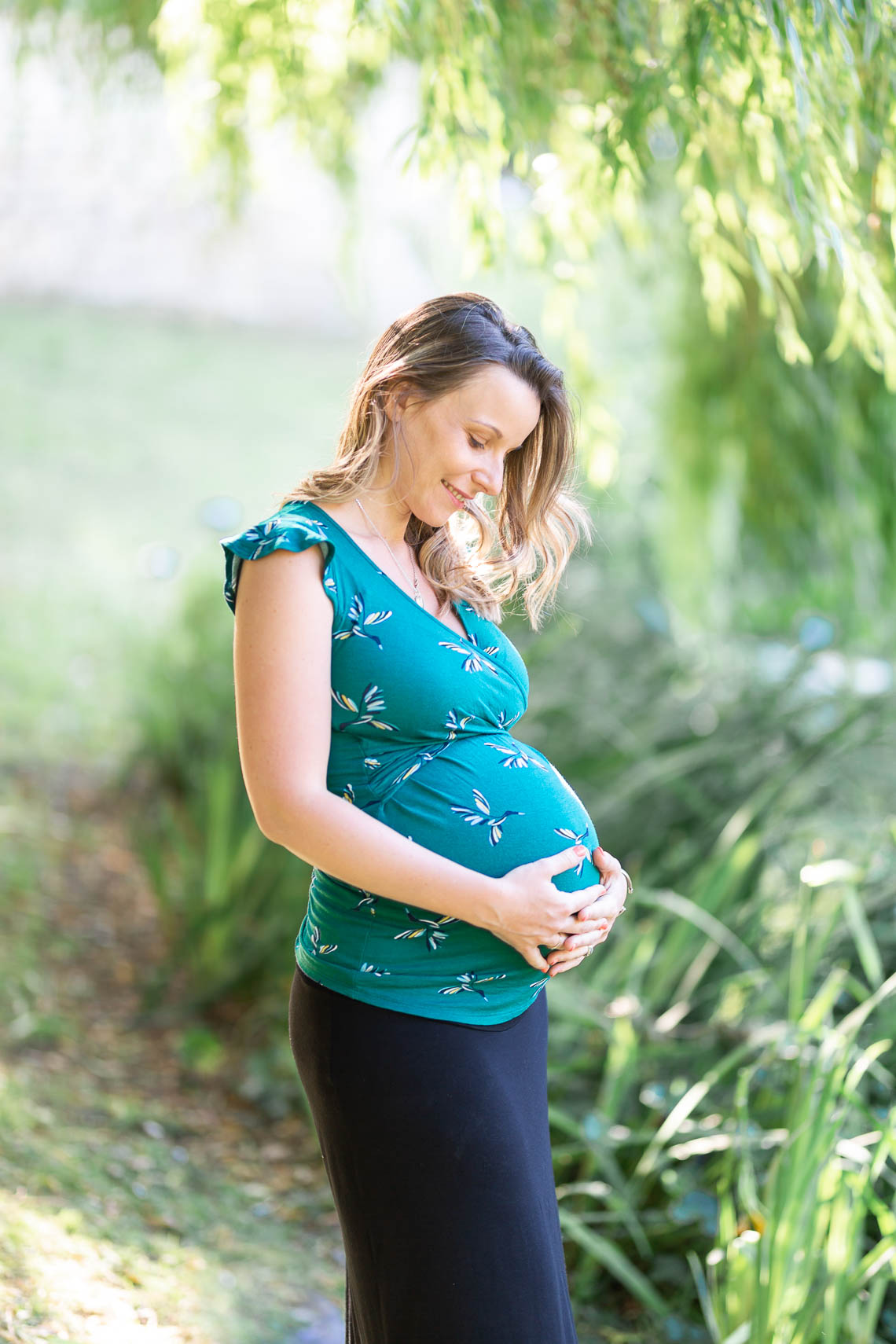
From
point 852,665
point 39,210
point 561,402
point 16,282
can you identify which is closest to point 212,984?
point 852,665

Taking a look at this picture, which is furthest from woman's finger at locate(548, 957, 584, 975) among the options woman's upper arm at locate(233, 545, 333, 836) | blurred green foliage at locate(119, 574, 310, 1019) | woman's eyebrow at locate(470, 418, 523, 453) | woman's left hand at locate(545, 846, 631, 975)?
blurred green foliage at locate(119, 574, 310, 1019)

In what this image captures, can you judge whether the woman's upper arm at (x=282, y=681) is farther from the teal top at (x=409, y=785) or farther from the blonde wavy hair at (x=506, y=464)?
the blonde wavy hair at (x=506, y=464)

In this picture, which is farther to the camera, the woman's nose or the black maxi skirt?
the woman's nose

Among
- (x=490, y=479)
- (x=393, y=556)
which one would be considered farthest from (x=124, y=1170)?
(x=490, y=479)

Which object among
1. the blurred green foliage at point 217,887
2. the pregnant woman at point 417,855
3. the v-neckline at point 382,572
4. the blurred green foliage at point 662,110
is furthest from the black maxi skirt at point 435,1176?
the blurred green foliage at point 217,887

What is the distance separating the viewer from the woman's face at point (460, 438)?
4.20ft

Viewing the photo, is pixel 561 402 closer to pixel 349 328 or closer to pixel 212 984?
pixel 212 984

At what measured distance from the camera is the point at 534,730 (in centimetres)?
344

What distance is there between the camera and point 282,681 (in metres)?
1.13

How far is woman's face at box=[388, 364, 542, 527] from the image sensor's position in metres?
1.28

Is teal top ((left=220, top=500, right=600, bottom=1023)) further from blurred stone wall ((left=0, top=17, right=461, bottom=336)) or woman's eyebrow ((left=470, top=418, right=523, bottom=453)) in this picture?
blurred stone wall ((left=0, top=17, right=461, bottom=336))

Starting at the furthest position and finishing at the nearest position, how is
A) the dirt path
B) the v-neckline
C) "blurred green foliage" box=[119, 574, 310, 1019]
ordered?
"blurred green foliage" box=[119, 574, 310, 1019] < the dirt path < the v-neckline

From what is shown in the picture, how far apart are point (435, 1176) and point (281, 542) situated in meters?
0.66

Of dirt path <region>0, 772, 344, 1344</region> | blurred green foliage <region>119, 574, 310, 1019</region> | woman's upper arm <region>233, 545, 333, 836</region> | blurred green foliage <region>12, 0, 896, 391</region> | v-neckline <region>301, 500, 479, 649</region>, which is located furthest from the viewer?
blurred green foliage <region>119, 574, 310, 1019</region>
